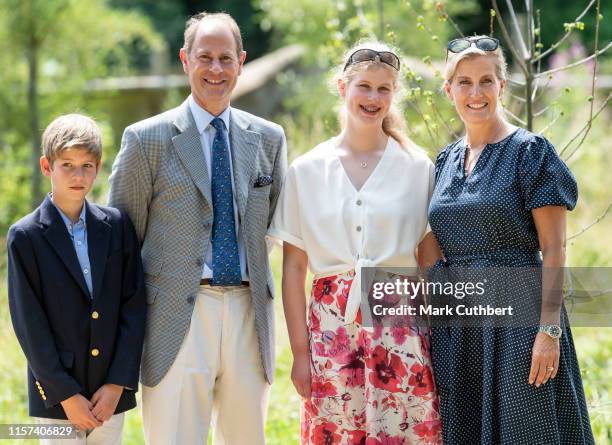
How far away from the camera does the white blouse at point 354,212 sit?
3.29m

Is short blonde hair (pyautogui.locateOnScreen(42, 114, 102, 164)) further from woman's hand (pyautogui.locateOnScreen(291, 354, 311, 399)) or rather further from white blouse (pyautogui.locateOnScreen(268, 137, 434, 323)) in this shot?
woman's hand (pyautogui.locateOnScreen(291, 354, 311, 399))

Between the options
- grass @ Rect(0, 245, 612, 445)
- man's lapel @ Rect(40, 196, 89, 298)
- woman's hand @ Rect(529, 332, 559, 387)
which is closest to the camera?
woman's hand @ Rect(529, 332, 559, 387)

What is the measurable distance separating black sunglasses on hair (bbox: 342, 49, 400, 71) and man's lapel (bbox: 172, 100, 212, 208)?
663 millimetres

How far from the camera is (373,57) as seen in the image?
10.9ft

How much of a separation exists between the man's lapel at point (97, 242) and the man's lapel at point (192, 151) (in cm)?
37

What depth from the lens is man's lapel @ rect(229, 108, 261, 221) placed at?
3.39 m

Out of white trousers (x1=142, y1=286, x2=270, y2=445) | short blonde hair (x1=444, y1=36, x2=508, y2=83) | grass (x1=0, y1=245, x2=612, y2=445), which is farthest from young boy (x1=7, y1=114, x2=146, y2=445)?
grass (x1=0, y1=245, x2=612, y2=445)

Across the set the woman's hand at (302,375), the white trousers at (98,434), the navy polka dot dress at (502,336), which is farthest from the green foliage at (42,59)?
the navy polka dot dress at (502,336)

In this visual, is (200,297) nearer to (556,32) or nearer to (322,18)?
(322,18)

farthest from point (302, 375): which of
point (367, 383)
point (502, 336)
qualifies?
point (502, 336)

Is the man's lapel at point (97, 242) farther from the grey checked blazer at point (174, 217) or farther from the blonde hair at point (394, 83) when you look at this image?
the blonde hair at point (394, 83)

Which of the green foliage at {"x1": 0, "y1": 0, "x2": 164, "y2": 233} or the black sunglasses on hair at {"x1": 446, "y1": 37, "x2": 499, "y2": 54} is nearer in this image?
the black sunglasses on hair at {"x1": 446, "y1": 37, "x2": 499, "y2": 54}

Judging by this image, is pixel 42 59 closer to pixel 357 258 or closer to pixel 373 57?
pixel 373 57

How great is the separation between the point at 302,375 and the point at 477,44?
1.40 m
